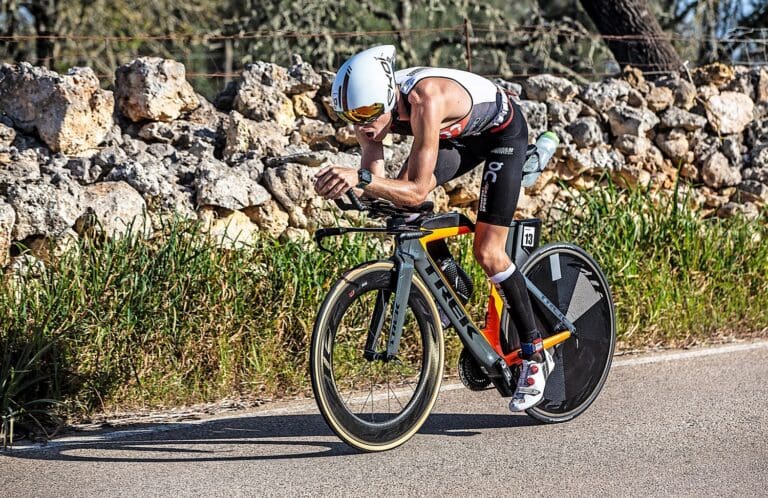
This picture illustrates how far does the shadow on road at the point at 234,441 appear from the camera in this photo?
5.21 m

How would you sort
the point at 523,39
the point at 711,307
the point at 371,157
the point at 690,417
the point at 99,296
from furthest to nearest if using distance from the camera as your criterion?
the point at 523,39
the point at 711,307
the point at 99,296
the point at 690,417
the point at 371,157

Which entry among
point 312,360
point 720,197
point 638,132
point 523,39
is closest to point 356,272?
point 312,360

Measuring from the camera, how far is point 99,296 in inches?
242

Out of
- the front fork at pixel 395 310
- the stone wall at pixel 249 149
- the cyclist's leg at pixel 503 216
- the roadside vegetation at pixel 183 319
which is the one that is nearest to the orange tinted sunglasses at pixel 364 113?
the front fork at pixel 395 310

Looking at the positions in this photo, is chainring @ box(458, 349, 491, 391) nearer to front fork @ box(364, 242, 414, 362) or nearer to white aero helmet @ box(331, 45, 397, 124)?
front fork @ box(364, 242, 414, 362)

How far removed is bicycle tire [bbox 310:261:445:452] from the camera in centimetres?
491

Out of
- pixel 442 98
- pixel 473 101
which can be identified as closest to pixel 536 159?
pixel 473 101

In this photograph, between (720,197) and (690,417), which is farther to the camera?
(720,197)

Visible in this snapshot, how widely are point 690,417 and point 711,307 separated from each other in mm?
2458

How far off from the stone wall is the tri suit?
7.27ft

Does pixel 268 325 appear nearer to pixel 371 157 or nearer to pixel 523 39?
pixel 371 157

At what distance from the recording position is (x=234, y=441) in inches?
215

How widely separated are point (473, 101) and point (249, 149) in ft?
9.56

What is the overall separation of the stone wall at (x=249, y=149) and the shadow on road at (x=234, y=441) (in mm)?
1564
